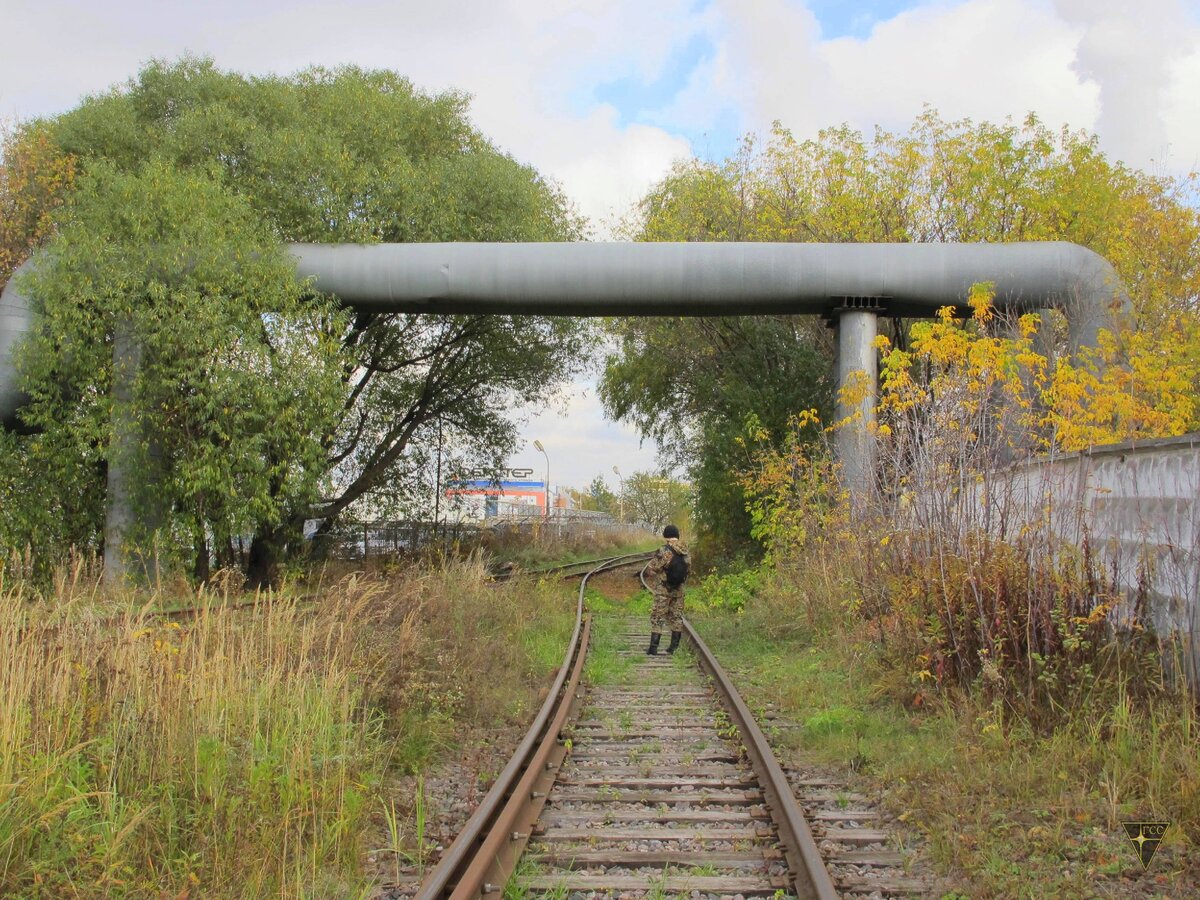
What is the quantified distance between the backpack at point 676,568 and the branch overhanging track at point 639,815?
3314mm

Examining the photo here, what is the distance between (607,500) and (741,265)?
7239cm

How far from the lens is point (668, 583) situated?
12.8m

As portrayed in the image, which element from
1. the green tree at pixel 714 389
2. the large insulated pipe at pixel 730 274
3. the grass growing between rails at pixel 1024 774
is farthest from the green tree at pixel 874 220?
the grass growing between rails at pixel 1024 774

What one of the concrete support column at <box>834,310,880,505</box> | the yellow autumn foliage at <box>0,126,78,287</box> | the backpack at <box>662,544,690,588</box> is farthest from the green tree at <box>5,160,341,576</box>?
the yellow autumn foliage at <box>0,126,78,287</box>

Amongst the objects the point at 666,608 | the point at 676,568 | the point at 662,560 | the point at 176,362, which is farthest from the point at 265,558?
the point at 676,568

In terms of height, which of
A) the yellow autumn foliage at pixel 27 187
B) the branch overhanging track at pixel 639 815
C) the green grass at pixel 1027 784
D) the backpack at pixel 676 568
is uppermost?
the yellow autumn foliage at pixel 27 187

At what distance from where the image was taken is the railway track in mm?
4805

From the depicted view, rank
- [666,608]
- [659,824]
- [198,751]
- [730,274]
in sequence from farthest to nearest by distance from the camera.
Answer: [730,274]
[666,608]
[659,824]
[198,751]

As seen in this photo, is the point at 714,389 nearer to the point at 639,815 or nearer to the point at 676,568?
the point at 676,568

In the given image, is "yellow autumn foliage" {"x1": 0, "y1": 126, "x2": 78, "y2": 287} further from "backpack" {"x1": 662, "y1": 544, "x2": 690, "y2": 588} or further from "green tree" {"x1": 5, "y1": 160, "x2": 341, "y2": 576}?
"backpack" {"x1": 662, "y1": 544, "x2": 690, "y2": 588}

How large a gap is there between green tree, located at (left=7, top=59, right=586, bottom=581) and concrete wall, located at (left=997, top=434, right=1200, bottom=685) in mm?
11596

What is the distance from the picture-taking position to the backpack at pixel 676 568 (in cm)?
1250

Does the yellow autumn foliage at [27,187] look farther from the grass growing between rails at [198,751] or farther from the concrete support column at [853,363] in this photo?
the grass growing between rails at [198,751]

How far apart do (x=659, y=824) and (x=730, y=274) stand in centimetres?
1099
